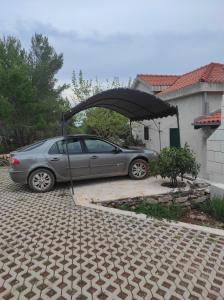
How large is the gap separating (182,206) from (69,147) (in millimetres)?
3644

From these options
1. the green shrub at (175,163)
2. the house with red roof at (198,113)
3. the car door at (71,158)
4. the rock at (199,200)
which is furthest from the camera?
the house with red roof at (198,113)

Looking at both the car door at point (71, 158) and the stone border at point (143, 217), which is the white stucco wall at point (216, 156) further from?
the car door at point (71, 158)

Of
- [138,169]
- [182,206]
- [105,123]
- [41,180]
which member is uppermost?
[105,123]

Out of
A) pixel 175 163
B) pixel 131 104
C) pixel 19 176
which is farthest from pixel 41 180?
pixel 131 104

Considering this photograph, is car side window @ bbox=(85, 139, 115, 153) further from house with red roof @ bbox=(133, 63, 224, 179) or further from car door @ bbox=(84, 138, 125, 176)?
house with red roof @ bbox=(133, 63, 224, 179)

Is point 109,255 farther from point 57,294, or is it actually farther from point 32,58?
point 32,58

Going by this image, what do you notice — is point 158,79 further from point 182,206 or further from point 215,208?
point 215,208

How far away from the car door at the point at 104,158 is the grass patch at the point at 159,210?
2037 millimetres

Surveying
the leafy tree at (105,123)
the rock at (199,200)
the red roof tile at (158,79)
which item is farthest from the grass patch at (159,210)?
the leafy tree at (105,123)

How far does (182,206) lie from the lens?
22.8 ft

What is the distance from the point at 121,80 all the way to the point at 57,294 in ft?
58.7

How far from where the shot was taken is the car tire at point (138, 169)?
29.3ft

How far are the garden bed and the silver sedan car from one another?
6.40ft

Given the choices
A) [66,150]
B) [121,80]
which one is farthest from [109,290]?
[121,80]
